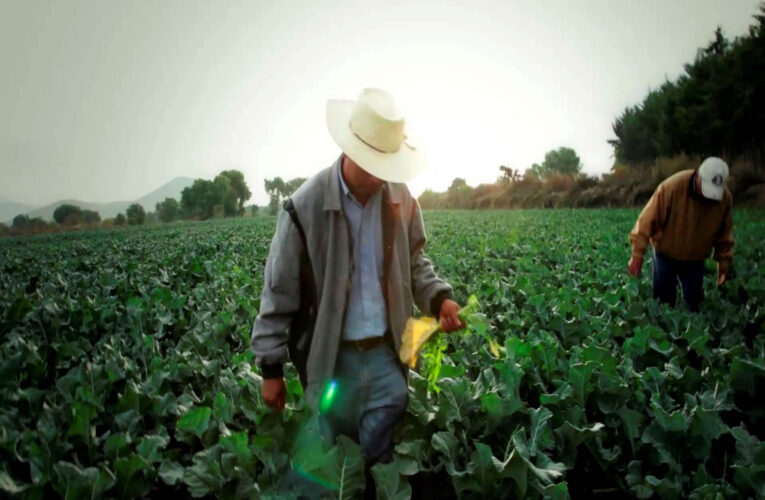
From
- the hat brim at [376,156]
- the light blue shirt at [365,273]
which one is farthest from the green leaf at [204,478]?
the hat brim at [376,156]

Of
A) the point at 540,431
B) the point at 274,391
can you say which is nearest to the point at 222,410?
the point at 274,391

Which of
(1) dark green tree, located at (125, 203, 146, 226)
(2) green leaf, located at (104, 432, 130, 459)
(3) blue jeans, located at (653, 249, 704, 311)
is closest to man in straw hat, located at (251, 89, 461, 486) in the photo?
(2) green leaf, located at (104, 432, 130, 459)

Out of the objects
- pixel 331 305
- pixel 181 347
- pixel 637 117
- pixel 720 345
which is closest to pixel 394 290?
pixel 331 305

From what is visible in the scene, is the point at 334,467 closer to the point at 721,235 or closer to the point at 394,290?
the point at 394,290

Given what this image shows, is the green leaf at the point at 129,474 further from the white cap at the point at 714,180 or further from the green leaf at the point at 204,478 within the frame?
the white cap at the point at 714,180

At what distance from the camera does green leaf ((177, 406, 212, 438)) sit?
2398 millimetres

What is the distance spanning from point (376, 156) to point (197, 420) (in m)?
1.64

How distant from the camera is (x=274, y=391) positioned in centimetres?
213

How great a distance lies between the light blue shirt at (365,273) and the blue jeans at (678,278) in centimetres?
381

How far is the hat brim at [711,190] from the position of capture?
4238 mm

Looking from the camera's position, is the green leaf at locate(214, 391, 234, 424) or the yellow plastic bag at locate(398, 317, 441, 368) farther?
the green leaf at locate(214, 391, 234, 424)

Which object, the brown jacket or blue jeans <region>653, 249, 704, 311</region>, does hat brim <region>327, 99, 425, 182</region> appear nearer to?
the brown jacket

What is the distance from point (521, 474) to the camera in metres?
1.95

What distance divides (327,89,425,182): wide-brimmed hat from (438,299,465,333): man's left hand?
685 millimetres
